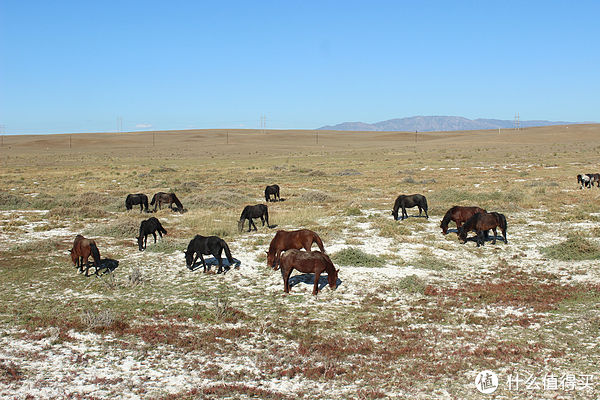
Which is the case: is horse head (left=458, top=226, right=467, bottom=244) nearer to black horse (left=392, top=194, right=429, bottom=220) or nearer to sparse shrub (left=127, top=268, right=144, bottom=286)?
black horse (left=392, top=194, right=429, bottom=220)

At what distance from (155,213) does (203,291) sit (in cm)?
1278

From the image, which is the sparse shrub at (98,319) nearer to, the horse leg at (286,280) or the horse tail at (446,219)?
the horse leg at (286,280)

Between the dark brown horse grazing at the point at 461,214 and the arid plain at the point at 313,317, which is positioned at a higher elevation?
the dark brown horse grazing at the point at 461,214

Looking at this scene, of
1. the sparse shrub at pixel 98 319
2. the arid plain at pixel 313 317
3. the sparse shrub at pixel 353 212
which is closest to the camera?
the arid plain at pixel 313 317

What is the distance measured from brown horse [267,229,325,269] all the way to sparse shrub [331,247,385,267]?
1.37 meters

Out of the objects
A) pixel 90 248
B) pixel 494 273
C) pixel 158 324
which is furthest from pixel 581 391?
pixel 90 248

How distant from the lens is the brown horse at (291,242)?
40.3ft

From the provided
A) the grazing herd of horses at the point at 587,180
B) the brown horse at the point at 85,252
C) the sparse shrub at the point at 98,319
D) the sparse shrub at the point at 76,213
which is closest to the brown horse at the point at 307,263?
the sparse shrub at the point at 98,319

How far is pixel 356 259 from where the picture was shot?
13.5 m

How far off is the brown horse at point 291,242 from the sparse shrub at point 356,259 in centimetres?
137

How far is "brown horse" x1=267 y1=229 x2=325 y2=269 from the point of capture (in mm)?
12297

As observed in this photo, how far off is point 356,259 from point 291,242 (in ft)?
7.28

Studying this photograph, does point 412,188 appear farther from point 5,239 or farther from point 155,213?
point 5,239

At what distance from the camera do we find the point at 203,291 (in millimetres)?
11211
